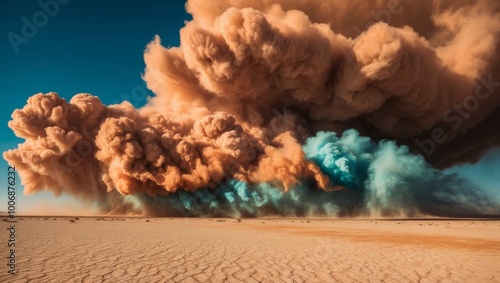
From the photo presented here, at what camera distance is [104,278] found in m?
6.86

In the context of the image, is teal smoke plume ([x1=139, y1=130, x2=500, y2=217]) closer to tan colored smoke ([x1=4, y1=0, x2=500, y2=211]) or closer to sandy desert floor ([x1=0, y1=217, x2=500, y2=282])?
tan colored smoke ([x1=4, y1=0, x2=500, y2=211])

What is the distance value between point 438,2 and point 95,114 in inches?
1819

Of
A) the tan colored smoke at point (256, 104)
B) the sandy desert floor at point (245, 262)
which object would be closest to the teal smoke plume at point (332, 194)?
the tan colored smoke at point (256, 104)

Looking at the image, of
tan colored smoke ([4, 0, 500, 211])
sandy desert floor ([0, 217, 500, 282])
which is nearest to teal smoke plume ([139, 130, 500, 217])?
tan colored smoke ([4, 0, 500, 211])

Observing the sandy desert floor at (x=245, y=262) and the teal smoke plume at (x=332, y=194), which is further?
the teal smoke plume at (x=332, y=194)

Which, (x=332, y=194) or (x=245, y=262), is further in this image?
(x=332, y=194)

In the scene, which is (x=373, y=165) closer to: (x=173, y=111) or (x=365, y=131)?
(x=365, y=131)

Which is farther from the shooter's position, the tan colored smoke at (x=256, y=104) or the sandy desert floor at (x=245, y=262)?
the tan colored smoke at (x=256, y=104)

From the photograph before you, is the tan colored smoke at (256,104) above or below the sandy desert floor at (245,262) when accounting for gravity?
above

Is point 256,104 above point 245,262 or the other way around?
above

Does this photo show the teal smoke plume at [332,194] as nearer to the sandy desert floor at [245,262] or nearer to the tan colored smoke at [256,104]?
the tan colored smoke at [256,104]

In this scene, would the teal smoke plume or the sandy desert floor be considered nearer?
the sandy desert floor

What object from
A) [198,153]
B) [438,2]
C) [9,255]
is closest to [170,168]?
[198,153]

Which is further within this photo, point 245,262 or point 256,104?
point 256,104
